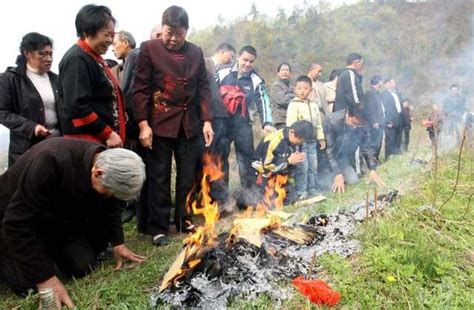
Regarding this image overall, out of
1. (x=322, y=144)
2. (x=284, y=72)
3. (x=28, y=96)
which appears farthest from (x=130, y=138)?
(x=284, y=72)

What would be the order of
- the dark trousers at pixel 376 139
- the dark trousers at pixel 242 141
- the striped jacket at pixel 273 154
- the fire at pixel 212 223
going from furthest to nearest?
the dark trousers at pixel 376 139
the dark trousers at pixel 242 141
the striped jacket at pixel 273 154
the fire at pixel 212 223

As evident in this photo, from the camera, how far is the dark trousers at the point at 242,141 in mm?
5555

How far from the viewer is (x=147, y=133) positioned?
4094mm

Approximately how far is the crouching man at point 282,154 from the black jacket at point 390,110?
3.62 m

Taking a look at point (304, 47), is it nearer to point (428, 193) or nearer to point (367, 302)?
point (428, 193)

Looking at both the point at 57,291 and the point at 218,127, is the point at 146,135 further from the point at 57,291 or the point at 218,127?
the point at 57,291

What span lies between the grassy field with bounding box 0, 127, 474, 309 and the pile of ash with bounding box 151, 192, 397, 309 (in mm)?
91

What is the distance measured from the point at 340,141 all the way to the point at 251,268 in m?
4.49

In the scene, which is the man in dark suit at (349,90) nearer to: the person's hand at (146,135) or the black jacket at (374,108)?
the black jacket at (374,108)

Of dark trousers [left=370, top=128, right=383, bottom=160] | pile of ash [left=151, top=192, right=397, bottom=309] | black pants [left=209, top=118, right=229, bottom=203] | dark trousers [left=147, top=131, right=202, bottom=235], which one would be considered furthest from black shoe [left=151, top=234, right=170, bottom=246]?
dark trousers [left=370, top=128, right=383, bottom=160]

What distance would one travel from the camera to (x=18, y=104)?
4.14 meters

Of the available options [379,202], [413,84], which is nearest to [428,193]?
[379,202]

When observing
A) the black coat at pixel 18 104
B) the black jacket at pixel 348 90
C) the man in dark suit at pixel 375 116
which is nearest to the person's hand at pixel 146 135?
the black coat at pixel 18 104

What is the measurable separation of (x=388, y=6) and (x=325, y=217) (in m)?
22.3
